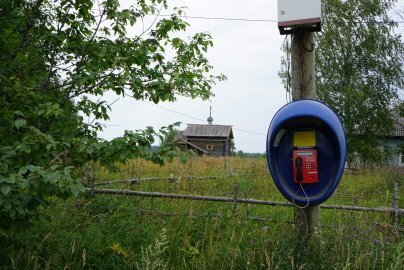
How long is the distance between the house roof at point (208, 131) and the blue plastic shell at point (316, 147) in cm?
3635

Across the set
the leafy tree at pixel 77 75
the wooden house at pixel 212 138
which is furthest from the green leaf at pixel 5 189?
the wooden house at pixel 212 138

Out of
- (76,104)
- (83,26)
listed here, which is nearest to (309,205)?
(76,104)

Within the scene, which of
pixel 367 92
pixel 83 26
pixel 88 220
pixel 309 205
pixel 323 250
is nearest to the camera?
pixel 323 250

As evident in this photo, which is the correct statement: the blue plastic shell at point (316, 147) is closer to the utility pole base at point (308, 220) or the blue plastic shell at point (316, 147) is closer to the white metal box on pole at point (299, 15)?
the utility pole base at point (308, 220)

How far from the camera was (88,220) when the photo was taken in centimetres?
454

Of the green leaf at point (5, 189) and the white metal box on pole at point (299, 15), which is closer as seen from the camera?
the green leaf at point (5, 189)

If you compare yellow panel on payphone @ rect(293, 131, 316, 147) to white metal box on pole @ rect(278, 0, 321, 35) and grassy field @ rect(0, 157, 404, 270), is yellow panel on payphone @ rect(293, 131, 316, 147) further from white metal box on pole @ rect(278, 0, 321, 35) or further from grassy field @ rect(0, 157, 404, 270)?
white metal box on pole @ rect(278, 0, 321, 35)

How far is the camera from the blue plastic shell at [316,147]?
11.1 feet

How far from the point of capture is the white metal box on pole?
3.39 meters

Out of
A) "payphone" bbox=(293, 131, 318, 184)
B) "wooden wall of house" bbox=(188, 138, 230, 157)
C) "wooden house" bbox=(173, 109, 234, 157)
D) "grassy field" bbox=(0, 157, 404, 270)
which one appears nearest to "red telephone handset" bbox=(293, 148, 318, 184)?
"payphone" bbox=(293, 131, 318, 184)

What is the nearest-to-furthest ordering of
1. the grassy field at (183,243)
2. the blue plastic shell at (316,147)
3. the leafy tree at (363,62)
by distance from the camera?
1. the grassy field at (183,243)
2. the blue plastic shell at (316,147)
3. the leafy tree at (363,62)

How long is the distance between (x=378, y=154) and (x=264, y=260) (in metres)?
16.6

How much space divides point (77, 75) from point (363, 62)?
17795 millimetres

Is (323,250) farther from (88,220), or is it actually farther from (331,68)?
(331,68)
